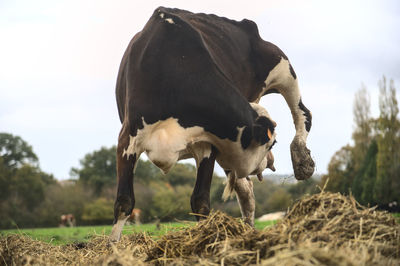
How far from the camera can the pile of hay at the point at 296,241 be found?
284 cm

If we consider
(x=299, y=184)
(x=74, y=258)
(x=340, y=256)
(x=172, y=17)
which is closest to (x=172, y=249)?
(x=74, y=258)

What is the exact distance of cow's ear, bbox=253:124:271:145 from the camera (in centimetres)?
552

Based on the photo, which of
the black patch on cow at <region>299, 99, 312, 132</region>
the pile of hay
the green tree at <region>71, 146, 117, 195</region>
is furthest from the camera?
the green tree at <region>71, 146, 117, 195</region>

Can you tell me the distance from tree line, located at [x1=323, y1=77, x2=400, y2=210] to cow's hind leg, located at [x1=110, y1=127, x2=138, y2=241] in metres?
25.0

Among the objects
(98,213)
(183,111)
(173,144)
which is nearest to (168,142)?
(173,144)

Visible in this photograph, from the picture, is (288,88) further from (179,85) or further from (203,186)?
(179,85)

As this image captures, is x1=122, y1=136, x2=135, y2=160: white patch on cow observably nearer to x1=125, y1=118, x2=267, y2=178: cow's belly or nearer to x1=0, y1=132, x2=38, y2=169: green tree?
x1=125, y1=118, x2=267, y2=178: cow's belly

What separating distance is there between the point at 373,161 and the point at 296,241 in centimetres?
3550

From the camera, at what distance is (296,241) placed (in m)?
3.19

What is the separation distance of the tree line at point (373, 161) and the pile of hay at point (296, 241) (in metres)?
25.6

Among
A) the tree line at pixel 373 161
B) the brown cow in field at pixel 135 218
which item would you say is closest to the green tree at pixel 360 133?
the tree line at pixel 373 161

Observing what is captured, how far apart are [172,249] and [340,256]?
151 cm

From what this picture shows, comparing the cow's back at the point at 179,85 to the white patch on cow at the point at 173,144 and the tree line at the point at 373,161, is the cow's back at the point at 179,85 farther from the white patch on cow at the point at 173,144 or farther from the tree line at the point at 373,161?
the tree line at the point at 373,161

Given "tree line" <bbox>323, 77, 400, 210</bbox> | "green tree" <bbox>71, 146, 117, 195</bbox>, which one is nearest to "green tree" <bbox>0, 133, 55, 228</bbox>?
"green tree" <bbox>71, 146, 117, 195</bbox>
